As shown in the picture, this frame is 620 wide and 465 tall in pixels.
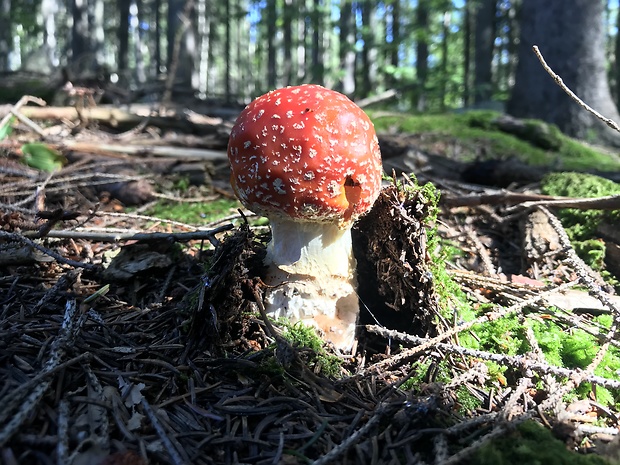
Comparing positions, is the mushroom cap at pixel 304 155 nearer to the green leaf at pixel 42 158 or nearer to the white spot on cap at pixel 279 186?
→ the white spot on cap at pixel 279 186

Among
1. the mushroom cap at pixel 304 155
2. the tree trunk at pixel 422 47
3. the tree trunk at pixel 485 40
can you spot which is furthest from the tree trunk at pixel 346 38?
the mushroom cap at pixel 304 155

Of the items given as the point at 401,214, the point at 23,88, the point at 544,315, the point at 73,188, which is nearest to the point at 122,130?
the point at 73,188

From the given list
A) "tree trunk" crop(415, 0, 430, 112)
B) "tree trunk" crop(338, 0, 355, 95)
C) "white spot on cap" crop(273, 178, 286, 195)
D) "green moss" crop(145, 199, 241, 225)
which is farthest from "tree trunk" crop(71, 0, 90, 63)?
"white spot on cap" crop(273, 178, 286, 195)

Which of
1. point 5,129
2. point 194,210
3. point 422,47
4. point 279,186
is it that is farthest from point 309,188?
point 422,47

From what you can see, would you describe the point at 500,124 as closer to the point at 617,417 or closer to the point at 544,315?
the point at 544,315

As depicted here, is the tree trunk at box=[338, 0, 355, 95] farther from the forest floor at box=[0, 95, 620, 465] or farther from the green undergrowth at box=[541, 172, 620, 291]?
the forest floor at box=[0, 95, 620, 465]

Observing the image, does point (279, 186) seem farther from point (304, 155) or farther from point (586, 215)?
point (586, 215)

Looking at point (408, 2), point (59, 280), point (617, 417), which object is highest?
point (408, 2)
